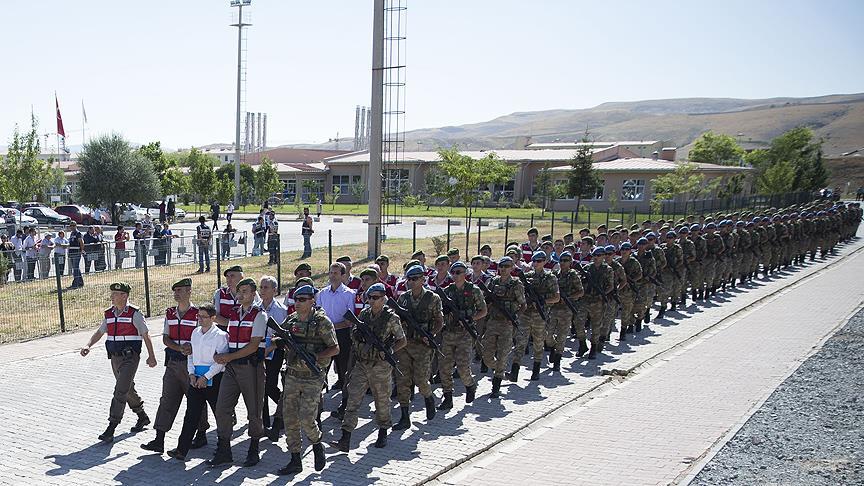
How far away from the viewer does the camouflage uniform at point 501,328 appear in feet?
31.8

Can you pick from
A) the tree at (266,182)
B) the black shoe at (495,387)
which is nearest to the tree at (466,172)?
the black shoe at (495,387)

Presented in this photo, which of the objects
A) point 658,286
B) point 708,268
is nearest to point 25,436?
point 658,286

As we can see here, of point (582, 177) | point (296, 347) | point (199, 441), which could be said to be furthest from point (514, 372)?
point (582, 177)

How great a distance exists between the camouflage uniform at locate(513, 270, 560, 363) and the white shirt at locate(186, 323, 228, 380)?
4.55 m

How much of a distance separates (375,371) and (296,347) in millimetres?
1047

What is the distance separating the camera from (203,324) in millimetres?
7098

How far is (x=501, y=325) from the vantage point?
32.1ft

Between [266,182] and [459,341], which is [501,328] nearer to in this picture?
[459,341]

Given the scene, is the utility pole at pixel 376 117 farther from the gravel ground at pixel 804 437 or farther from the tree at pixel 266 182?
the tree at pixel 266 182

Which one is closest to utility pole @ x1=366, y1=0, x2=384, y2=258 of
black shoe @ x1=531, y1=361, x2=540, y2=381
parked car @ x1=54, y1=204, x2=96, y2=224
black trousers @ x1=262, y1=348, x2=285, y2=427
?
black shoe @ x1=531, y1=361, x2=540, y2=381

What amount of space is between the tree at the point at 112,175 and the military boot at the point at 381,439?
4005 cm

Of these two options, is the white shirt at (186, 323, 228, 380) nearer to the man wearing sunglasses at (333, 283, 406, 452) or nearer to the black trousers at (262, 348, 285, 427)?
the black trousers at (262, 348, 285, 427)

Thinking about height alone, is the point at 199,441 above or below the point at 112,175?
below

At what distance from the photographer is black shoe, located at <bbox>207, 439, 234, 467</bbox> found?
711 cm
